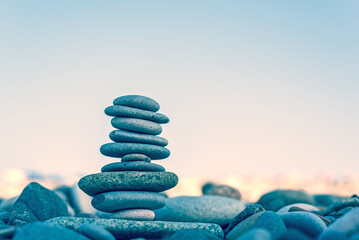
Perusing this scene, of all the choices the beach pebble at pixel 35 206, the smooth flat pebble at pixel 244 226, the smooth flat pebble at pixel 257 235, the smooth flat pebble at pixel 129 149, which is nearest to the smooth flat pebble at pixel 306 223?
the smooth flat pebble at pixel 244 226

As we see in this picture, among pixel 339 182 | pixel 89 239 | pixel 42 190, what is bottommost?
pixel 89 239

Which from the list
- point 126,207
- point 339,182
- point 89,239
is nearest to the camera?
point 89,239

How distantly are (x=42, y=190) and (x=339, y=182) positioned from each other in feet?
66.0

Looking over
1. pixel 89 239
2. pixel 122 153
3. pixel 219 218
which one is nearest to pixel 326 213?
pixel 219 218

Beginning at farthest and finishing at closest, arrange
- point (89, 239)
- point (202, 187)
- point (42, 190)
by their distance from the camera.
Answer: point (202, 187), point (42, 190), point (89, 239)

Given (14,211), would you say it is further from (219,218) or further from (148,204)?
(219,218)

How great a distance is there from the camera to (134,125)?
21.1 feet

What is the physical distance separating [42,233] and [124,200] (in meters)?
2.14

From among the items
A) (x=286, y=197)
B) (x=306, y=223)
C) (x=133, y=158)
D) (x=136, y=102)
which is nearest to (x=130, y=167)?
(x=133, y=158)

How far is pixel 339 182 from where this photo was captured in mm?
23312

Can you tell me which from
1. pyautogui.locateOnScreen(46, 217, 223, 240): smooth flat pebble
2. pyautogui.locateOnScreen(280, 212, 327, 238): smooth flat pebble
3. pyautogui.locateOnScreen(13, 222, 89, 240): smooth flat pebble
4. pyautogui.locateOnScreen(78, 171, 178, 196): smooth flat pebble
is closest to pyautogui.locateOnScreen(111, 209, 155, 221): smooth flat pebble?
pyautogui.locateOnScreen(78, 171, 178, 196): smooth flat pebble

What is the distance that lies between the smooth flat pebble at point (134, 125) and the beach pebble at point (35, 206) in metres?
2.08

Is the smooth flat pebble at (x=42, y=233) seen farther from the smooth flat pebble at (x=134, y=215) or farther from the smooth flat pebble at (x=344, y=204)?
the smooth flat pebble at (x=344, y=204)

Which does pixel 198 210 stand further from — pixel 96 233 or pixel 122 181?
pixel 96 233
